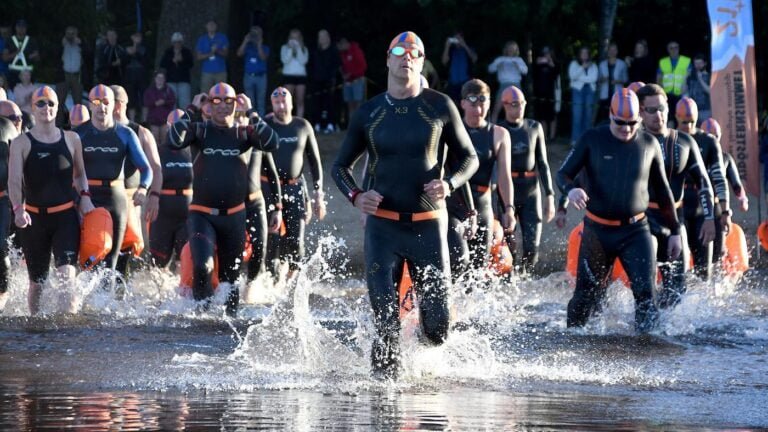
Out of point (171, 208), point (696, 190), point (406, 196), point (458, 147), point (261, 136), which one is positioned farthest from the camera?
point (171, 208)

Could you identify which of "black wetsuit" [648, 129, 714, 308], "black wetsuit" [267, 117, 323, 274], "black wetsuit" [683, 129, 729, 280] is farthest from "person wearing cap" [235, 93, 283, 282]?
"black wetsuit" [683, 129, 729, 280]

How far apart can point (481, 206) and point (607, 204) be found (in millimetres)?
1931

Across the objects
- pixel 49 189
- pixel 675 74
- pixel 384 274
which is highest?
pixel 675 74

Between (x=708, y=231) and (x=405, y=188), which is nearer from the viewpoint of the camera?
(x=405, y=188)

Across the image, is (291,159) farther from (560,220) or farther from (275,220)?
(560,220)

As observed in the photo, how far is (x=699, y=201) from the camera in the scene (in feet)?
43.6

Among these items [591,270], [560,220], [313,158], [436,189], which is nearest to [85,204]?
[313,158]

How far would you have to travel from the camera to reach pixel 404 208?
9258mm

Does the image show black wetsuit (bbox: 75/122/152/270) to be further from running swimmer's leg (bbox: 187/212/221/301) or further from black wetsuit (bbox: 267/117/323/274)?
black wetsuit (bbox: 267/117/323/274)

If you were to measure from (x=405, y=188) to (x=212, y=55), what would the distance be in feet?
46.5

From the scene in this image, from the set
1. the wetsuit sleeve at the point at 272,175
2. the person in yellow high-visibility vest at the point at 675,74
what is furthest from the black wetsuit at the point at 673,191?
the person in yellow high-visibility vest at the point at 675,74

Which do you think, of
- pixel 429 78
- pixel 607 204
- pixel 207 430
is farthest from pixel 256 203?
pixel 429 78

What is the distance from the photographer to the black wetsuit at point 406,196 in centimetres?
923

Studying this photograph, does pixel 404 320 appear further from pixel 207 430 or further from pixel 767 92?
pixel 767 92
